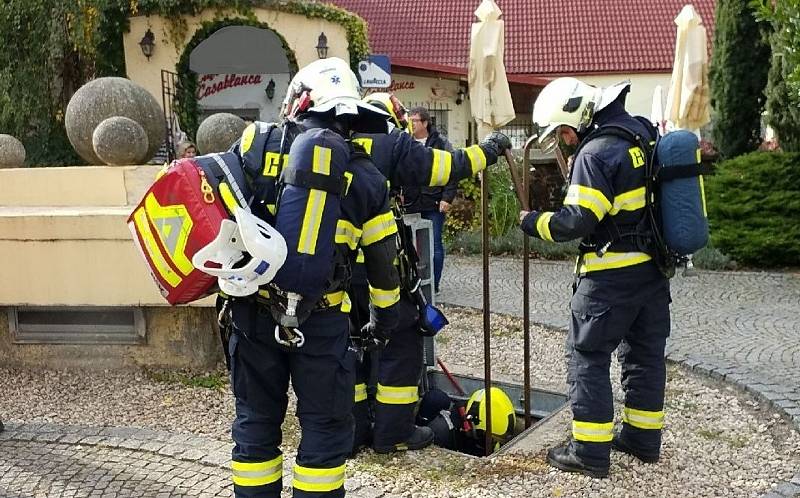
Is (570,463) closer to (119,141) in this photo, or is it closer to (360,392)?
(360,392)

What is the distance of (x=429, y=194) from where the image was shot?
21.4 feet

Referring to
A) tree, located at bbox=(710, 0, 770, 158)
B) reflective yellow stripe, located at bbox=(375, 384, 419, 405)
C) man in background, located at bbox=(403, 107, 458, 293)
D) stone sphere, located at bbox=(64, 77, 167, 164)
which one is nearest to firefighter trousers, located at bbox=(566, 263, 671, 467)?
reflective yellow stripe, located at bbox=(375, 384, 419, 405)

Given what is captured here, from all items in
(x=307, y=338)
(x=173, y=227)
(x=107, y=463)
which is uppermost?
(x=173, y=227)

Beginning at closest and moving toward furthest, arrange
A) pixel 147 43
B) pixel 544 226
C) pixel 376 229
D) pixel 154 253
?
1. pixel 154 253
2. pixel 376 229
3. pixel 544 226
4. pixel 147 43

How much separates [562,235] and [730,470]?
61.6 inches

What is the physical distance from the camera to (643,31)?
21.5 m

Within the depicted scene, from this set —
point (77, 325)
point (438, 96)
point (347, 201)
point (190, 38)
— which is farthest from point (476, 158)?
point (438, 96)

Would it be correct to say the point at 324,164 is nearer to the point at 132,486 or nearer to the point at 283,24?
the point at 132,486

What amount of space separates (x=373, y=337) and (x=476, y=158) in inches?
39.6

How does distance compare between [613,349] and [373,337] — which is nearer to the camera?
[373,337]

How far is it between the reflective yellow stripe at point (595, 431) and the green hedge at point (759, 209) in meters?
6.90

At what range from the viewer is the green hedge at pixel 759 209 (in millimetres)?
9711

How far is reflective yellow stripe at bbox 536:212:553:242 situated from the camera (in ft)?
12.0

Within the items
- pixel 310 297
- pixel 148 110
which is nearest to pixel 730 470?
pixel 310 297
